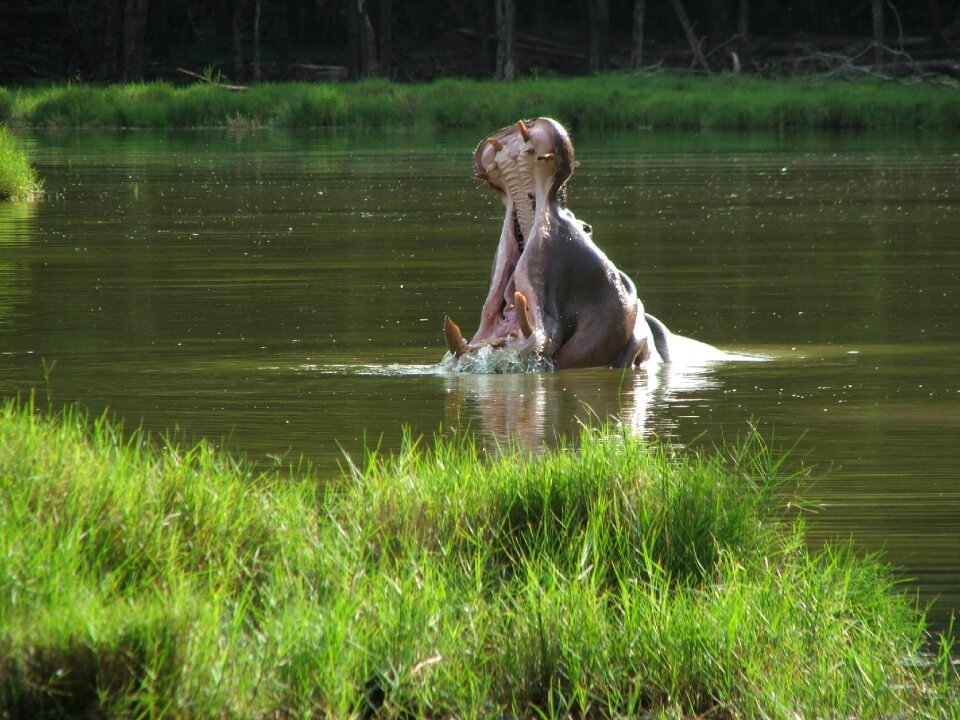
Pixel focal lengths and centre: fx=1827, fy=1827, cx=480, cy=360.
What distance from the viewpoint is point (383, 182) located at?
798 inches

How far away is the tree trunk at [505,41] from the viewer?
40.5 metres

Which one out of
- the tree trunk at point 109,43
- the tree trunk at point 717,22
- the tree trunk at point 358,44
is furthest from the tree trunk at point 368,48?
the tree trunk at point 717,22

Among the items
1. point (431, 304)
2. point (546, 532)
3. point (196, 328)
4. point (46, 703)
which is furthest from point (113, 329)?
point (46, 703)

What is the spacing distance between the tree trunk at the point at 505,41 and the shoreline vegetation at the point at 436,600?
1444 inches

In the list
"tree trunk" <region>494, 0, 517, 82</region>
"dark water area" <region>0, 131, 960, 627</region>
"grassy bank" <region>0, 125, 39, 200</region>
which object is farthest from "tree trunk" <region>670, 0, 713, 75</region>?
"grassy bank" <region>0, 125, 39, 200</region>

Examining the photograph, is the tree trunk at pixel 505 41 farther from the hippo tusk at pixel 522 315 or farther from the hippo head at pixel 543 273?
the hippo tusk at pixel 522 315

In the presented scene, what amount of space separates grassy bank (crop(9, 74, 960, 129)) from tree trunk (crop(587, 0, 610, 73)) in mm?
4264

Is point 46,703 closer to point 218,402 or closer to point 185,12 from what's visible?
point 218,402

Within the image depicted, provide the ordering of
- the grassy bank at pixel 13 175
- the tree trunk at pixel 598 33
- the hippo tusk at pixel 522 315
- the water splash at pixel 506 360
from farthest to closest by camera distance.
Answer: the tree trunk at pixel 598 33
the grassy bank at pixel 13 175
the water splash at pixel 506 360
the hippo tusk at pixel 522 315

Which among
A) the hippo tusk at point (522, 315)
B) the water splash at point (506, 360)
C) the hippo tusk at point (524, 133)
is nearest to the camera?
the hippo tusk at point (522, 315)

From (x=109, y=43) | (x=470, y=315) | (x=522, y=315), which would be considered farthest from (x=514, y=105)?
(x=522, y=315)

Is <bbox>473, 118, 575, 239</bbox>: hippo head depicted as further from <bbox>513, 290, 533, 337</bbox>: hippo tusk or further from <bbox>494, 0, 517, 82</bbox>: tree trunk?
<bbox>494, 0, 517, 82</bbox>: tree trunk

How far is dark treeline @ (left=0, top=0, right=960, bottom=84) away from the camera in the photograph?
4066cm

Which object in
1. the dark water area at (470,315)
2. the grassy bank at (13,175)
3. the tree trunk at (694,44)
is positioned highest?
the tree trunk at (694,44)
